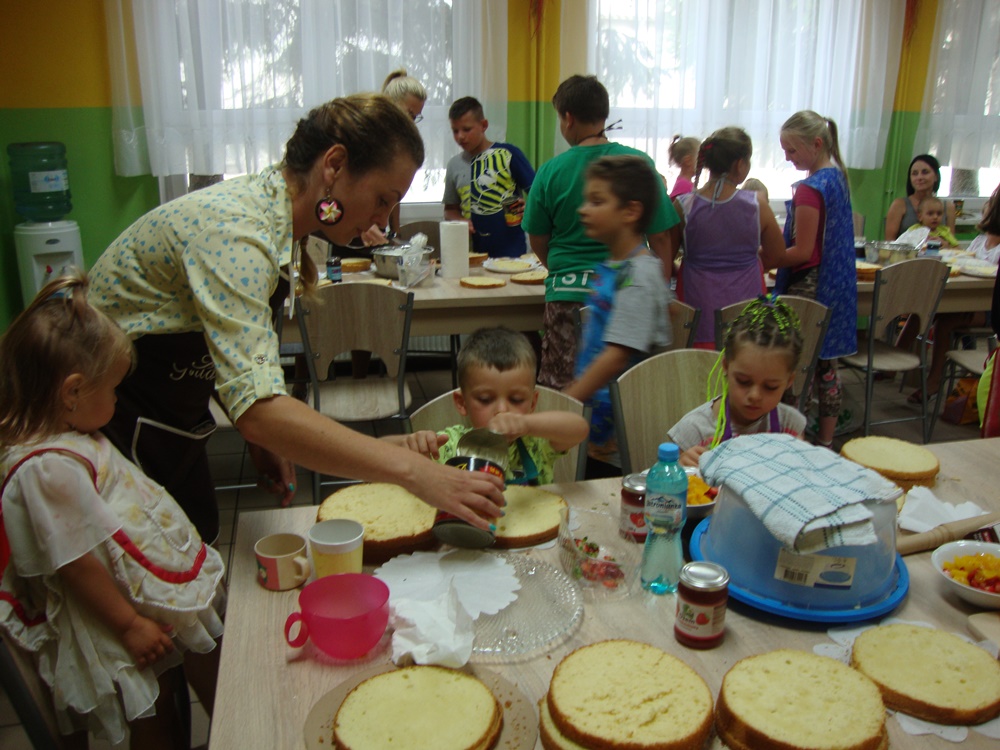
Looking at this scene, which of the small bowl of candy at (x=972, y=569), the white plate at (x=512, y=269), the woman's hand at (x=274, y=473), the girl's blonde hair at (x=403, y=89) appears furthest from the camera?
the girl's blonde hair at (x=403, y=89)

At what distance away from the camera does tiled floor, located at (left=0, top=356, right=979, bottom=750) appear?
2.04 meters

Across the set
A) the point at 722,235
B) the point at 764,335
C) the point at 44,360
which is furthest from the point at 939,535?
the point at 722,235

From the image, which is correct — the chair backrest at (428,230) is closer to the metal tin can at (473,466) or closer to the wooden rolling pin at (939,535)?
the metal tin can at (473,466)

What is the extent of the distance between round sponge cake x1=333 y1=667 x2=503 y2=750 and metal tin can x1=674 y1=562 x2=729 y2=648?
1.03 feet

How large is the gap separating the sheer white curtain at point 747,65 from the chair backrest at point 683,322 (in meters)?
2.71

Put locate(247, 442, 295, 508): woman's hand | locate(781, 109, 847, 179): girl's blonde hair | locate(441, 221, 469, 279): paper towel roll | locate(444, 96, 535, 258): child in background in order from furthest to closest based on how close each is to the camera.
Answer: locate(444, 96, 535, 258): child in background, locate(441, 221, 469, 279): paper towel roll, locate(781, 109, 847, 179): girl's blonde hair, locate(247, 442, 295, 508): woman's hand

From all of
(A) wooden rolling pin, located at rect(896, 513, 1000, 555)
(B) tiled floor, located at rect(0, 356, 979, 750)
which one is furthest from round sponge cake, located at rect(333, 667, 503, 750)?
(B) tiled floor, located at rect(0, 356, 979, 750)

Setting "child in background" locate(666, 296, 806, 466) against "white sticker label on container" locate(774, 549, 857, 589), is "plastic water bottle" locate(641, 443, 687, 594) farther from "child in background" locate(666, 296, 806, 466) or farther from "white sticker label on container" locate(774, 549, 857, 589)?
"child in background" locate(666, 296, 806, 466)

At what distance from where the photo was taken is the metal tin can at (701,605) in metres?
1.11

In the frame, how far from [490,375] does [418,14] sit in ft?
12.6

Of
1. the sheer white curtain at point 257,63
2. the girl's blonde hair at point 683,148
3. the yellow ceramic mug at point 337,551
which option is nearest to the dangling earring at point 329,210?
the yellow ceramic mug at point 337,551

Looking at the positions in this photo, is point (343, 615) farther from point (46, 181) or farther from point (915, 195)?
point (915, 195)

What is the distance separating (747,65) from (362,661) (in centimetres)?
533

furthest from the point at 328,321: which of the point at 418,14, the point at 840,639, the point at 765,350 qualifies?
the point at 418,14
